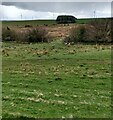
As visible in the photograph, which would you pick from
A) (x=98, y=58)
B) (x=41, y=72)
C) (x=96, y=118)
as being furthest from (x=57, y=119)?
(x=98, y=58)

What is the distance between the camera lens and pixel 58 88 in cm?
2156

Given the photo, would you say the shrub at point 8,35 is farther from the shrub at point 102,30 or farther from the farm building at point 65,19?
the farm building at point 65,19

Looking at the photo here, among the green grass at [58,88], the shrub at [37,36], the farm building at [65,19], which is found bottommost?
the green grass at [58,88]

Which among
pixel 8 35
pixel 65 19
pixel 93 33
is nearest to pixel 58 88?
pixel 93 33

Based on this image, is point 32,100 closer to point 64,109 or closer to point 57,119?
point 64,109

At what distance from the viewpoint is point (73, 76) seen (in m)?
26.5

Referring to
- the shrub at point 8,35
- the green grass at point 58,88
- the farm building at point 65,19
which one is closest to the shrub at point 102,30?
the shrub at point 8,35

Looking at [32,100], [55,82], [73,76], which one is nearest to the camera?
[32,100]

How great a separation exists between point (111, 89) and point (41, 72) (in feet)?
27.4

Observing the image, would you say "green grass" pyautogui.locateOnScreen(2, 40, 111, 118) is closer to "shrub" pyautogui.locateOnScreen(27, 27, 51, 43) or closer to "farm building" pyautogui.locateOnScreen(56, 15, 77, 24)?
"shrub" pyautogui.locateOnScreen(27, 27, 51, 43)

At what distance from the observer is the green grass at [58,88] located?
15320 millimetres

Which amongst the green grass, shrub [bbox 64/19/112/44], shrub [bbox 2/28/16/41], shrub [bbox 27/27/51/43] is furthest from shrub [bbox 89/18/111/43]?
the green grass

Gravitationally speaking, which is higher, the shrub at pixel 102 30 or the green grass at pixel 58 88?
the shrub at pixel 102 30

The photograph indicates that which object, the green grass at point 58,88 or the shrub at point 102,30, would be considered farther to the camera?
the shrub at point 102,30
